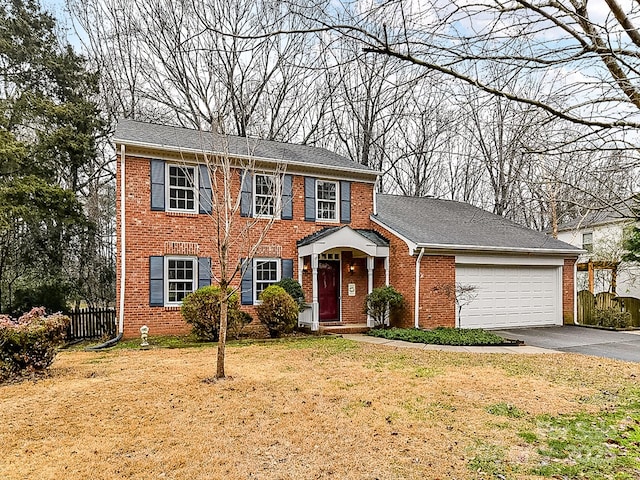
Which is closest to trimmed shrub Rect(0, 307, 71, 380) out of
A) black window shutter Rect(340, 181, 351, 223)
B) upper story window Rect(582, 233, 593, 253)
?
black window shutter Rect(340, 181, 351, 223)

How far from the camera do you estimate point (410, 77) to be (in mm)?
3004

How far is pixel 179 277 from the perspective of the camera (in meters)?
12.5

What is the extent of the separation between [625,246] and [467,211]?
5830 mm

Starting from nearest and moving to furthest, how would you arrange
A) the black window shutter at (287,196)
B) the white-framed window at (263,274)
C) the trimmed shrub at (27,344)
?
the trimmed shrub at (27,344) < the white-framed window at (263,274) < the black window shutter at (287,196)

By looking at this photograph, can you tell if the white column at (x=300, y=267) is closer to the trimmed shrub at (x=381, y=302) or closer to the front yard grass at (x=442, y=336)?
the trimmed shrub at (x=381, y=302)

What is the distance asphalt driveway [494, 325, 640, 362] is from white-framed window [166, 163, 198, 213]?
10.0 metres

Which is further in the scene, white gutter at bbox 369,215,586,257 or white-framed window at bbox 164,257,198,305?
white gutter at bbox 369,215,586,257

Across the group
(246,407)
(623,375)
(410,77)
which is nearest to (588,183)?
(410,77)

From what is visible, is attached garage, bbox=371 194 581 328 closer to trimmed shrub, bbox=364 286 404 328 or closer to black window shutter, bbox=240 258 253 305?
trimmed shrub, bbox=364 286 404 328

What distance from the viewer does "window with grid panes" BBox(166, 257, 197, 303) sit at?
12.4m

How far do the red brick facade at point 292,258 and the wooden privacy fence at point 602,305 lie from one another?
24.7 inches

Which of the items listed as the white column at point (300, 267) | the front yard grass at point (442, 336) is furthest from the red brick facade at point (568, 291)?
the white column at point (300, 267)

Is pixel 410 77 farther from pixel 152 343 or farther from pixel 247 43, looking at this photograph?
pixel 152 343

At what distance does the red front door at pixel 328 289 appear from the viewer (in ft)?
47.5
